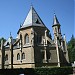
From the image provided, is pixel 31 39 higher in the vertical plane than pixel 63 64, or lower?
higher

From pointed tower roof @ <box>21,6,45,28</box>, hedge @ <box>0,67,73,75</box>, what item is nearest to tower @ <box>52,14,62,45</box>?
pointed tower roof @ <box>21,6,45,28</box>

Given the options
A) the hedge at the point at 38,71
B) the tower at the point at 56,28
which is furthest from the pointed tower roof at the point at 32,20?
the hedge at the point at 38,71

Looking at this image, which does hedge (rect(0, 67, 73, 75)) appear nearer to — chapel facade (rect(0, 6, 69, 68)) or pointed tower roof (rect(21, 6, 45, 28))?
chapel facade (rect(0, 6, 69, 68))

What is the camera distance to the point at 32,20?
5488 cm

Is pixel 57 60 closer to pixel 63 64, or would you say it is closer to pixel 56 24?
pixel 63 64

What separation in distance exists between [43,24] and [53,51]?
8.21 m

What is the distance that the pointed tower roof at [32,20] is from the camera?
5457 cm

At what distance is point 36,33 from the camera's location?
2105 inches

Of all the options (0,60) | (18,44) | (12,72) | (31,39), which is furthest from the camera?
(0,60)

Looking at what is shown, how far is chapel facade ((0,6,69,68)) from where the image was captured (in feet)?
168

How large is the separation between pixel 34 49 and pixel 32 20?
28.0 feet

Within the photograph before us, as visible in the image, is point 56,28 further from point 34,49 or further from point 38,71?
point 38,71

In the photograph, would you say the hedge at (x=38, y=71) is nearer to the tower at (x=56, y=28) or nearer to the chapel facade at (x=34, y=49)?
the chapel facade at (x=34, y=49)

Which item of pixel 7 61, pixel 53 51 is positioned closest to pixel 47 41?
pixel 53 51
